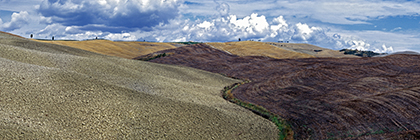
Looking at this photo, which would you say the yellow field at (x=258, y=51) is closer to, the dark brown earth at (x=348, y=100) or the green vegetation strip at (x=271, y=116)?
the dark brown earth at (x=348, y=100)

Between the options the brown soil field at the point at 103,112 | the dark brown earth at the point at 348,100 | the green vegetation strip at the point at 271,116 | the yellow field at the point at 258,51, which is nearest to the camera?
the brown soil field at the point at 103,112

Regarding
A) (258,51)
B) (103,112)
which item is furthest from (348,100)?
(258,51)

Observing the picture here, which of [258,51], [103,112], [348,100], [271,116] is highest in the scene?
[258,51]

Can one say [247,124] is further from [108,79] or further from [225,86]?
[225,86]

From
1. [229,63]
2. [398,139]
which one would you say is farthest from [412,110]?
[229,63]

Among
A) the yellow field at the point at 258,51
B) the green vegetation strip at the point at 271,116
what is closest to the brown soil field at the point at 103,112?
the green vegetation strip at the point at 271,116

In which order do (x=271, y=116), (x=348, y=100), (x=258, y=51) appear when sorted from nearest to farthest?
(x=348, y=100) → (x=271, y=116) → (x=258, y=51)

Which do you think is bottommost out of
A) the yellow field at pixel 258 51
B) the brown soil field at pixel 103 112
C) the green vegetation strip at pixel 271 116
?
the green vegetation strip at pixel 271 116

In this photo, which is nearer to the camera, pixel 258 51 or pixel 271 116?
pixel 271 116

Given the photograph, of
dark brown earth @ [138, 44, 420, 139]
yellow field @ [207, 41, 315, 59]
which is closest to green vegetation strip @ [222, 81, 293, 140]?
dark brown earth @ [138, 44, 420, 139]

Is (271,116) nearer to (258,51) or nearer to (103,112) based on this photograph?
(103,112)

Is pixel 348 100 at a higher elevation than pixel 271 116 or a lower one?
higher
